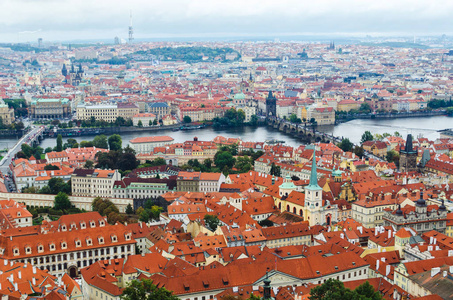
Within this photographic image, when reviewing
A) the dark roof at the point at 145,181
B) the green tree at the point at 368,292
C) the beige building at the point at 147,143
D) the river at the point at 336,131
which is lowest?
the river at the point at 336,131

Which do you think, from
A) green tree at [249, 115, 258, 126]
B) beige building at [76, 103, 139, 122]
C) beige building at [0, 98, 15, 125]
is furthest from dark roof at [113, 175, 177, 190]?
green tree at [249, 115, 258, 126]

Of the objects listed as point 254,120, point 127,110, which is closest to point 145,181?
point 254,120

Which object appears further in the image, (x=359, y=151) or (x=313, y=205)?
(x=359, y=151)

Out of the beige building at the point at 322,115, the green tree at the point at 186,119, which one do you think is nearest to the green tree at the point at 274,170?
the green tree at the point at 186,119

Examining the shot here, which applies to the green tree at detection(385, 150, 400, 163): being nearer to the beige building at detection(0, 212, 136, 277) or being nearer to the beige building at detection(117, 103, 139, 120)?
the beige building at detection(0, 212, 136, 277)

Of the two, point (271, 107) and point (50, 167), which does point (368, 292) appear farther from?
point (271, 107)

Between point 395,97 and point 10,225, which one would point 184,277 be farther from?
point 395,97

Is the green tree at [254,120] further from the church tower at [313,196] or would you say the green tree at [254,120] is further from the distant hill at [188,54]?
the distant hill at [188,54]
